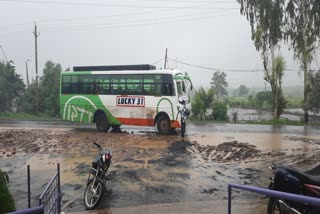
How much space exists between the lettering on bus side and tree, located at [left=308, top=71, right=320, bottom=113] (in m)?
15.7

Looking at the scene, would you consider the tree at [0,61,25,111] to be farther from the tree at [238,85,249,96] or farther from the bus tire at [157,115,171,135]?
the tree at [238,85,249,96]

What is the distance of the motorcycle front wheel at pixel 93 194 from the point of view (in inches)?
284

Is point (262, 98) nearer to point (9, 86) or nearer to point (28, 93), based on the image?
point (28, 93)

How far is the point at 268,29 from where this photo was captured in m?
25.2

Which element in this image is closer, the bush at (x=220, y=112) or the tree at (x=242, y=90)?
the bush at (x=220, y=112)

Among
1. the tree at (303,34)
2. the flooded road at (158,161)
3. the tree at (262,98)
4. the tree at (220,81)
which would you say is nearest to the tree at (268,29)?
the tree at (303,34)

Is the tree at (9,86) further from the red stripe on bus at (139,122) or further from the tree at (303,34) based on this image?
the tree at (303,34)

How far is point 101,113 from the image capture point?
61.2 ft

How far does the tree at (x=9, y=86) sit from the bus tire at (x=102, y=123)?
19.7 m

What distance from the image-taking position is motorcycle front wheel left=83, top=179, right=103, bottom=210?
722cm

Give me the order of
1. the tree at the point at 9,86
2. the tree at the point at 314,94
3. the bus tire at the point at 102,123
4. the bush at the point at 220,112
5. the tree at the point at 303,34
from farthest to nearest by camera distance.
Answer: the tree at the point at 9,86 → the bush at the point at 220,112 → the tree at the point at 314,94 → the tree at the point at 303,34 → the bus tire at the point at 102,123

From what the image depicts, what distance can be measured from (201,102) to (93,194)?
23.4m

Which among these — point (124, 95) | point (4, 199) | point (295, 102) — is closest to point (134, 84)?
point (124, 95)

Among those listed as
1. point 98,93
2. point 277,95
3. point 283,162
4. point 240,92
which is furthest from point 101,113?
point 240,92
